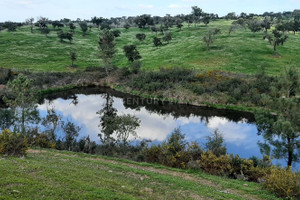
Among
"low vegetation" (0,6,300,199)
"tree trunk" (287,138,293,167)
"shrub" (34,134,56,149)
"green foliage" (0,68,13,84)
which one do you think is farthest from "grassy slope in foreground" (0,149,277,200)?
"green foliage" (0,68,13,84)

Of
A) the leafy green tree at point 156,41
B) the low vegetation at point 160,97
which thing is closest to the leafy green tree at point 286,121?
the low vegetation at point 160,97

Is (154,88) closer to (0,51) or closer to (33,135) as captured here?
(33,135)

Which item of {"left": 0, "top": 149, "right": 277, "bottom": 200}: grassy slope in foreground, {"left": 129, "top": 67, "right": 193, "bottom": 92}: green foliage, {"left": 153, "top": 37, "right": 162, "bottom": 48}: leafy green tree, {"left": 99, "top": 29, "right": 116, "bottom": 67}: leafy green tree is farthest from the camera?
{"left": 153, "top": 37, "right": 162, "bottom": 48}: leafy green tree

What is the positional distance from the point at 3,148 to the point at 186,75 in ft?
193

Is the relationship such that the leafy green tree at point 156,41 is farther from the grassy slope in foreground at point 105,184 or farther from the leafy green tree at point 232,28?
the grassy slope in foreground at point 105,184

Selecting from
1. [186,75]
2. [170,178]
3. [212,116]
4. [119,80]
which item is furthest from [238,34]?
[170,178]

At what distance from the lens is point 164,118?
53125mm

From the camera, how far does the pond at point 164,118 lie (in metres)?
42.0

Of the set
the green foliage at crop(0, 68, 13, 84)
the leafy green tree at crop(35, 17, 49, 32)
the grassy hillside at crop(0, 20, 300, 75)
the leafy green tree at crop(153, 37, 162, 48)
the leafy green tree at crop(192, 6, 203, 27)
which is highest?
the leafy green tree at crop(192, 6, 203, 27)

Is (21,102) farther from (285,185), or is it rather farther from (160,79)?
(160,79)

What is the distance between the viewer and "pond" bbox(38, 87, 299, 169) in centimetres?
4196

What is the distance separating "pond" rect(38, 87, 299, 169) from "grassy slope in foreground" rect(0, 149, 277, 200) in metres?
17.2

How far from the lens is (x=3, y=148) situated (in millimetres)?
21531

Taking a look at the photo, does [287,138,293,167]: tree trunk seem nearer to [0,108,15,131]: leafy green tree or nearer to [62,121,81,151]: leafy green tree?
[62,121,81,151]: leafy green tree
